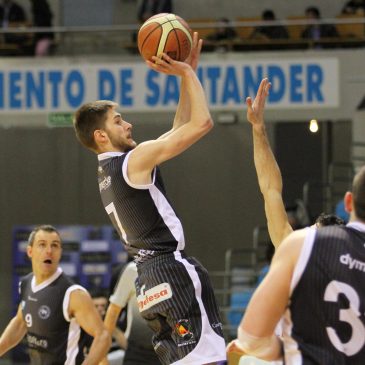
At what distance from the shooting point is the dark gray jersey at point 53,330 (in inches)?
277

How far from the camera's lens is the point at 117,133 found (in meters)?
5.53

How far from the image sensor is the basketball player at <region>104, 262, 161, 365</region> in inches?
340

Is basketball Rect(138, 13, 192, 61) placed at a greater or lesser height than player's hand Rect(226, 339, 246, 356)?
greater

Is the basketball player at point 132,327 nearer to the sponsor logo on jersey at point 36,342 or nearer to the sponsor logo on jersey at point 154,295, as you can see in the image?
the sponsor logo on jersey at point 36,342

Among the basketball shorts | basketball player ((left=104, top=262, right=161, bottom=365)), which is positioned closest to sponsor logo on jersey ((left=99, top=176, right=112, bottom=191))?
the basketball shorts

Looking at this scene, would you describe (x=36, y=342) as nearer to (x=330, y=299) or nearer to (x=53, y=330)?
(x=53, y=330)

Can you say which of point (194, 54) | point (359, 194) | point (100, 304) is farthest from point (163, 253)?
point (100, 304)

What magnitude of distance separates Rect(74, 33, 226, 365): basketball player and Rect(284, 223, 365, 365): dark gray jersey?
67.6 inches

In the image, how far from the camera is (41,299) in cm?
719

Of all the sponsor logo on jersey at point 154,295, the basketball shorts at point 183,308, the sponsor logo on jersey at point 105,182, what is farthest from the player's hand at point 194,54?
the sponsor logo on jersey at point 154,295

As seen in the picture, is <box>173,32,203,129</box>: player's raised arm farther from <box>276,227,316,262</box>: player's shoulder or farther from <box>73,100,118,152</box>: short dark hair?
<box>276,227,316,262</box>: player's shoulder

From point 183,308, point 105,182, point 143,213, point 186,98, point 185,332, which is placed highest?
point 186,98

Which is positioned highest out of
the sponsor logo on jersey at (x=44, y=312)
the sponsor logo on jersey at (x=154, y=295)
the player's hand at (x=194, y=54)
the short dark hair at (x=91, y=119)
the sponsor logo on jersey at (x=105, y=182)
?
the player's hand at (x=194, y=54)

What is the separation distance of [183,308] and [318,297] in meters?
1.82
